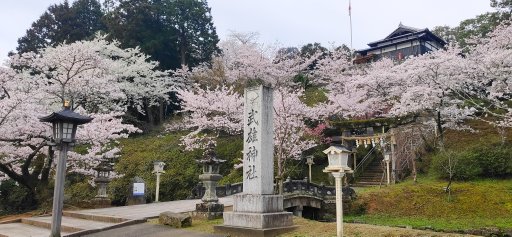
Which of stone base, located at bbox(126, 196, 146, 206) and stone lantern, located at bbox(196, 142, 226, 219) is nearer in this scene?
stone lantern, located at bbox(196, 142, 226, 219)

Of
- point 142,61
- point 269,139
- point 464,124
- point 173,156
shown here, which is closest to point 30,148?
point 173,156

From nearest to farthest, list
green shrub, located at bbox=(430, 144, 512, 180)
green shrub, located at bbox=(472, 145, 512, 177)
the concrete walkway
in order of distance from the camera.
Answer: the concrete walkway
green shrub, located at bbox=(472, 145, 512, 177)
green shrub, located at bbox=(430, 144, 512, 180)

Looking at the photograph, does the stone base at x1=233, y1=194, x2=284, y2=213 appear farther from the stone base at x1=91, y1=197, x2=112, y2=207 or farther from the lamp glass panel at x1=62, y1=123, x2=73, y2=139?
the stone base at x1=91, y1=197, x2=112, y2=207

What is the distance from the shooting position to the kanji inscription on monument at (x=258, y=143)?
10.1m

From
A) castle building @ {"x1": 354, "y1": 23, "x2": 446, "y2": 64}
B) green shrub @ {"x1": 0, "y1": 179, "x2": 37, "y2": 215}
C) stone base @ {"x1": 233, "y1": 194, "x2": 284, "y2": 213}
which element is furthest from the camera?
castle building @ {"x1": 354, "y1": 23, "x2": 446, "y2": 64}

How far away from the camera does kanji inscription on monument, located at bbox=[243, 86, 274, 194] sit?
10125mm

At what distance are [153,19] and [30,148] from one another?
2407 cm

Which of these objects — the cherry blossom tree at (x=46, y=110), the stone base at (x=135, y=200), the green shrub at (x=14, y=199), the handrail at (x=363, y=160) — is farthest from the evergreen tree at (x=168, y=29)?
the stone base at (x=135, y=200)

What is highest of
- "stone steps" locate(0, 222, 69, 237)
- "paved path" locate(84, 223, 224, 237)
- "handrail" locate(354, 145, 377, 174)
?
"handrail" locate(354, 145, 377, 174)

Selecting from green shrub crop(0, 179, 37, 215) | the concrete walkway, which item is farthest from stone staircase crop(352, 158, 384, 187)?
green shrub crop(0, 179, 37, 215)

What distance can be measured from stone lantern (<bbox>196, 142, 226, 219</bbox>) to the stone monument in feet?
8.91

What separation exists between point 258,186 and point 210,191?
423cm

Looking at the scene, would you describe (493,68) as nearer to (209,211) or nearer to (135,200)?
(209,211)

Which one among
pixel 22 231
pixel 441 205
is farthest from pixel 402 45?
pixel 22 231
